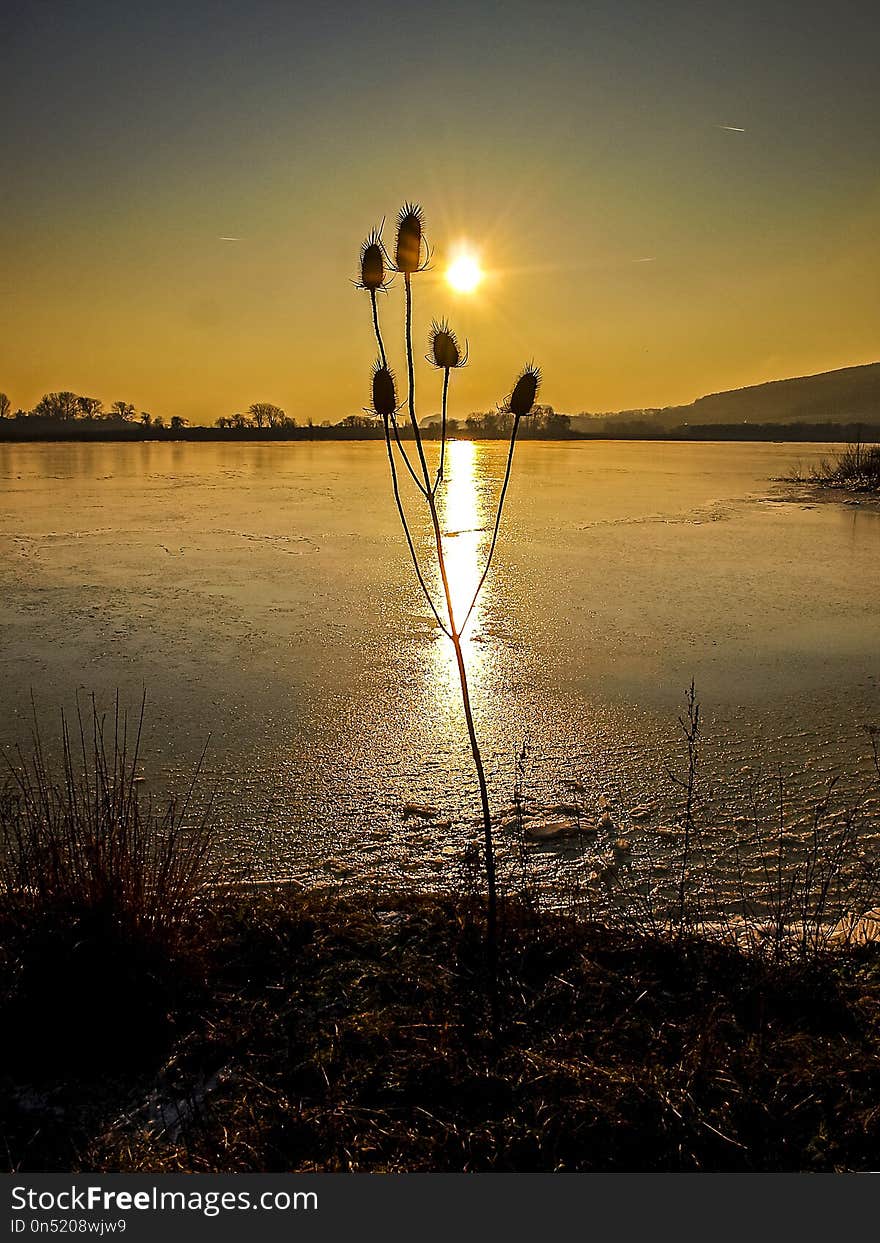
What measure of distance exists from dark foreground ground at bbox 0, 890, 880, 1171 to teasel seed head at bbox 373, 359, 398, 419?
1.39 meters

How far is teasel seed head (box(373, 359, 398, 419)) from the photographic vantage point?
6.55ft

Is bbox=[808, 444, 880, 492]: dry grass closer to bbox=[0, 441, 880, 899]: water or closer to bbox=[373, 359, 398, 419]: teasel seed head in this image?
bbox=[0, 441, 880, 899]: water

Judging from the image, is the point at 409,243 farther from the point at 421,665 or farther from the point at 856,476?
the point at 856,476

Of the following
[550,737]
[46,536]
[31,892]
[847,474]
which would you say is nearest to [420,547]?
[46,536]

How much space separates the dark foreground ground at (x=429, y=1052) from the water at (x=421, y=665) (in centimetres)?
67

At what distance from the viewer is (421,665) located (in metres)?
5.28

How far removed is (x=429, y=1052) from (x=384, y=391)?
1500mm

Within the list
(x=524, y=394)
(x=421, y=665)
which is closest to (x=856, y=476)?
(x=421, y=665)

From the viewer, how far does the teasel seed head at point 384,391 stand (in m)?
2.00

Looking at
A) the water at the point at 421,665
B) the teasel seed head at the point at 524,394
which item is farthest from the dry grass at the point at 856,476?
the teasel seed head at the point at 524,394

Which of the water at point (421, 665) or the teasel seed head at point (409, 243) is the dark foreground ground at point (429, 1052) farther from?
the teasel seed head at point (409, 243)

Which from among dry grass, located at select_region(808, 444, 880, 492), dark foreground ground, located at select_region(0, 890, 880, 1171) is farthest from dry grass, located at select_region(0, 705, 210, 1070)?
dry grass, located at select_region(808, 444, 880, 492)

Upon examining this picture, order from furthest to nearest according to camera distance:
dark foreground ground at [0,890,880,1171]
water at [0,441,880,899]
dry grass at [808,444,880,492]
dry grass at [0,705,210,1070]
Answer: dry grass at [808,444,880,492], water at [0,441,880,899], dry grass at [0,705,210,1070], dark foreground ground at [0,890,880,1171]

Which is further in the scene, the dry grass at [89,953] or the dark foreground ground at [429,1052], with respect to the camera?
the dry grass at [89,953]
